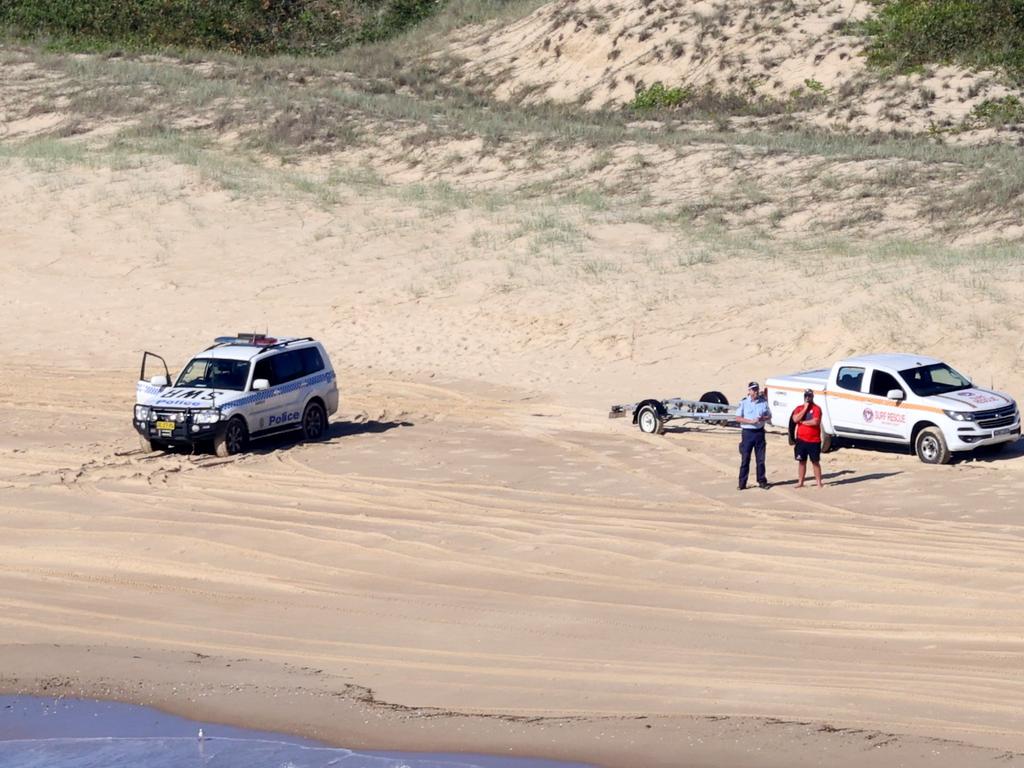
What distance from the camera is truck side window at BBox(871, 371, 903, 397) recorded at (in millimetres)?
23125

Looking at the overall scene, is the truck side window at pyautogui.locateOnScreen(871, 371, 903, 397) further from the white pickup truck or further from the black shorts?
the black shorts

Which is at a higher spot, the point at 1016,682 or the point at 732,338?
the point at 732,338

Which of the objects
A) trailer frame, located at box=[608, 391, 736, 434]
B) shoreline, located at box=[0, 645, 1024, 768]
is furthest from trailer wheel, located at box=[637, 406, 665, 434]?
shoreline, located at box=[0, 645, 1024, 768]

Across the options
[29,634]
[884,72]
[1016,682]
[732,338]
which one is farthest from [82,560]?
[884,72]

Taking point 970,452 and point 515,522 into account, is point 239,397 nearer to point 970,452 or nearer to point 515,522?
point 515,522

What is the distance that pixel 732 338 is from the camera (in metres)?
29.7

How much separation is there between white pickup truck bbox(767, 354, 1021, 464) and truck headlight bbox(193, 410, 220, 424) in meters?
7.91

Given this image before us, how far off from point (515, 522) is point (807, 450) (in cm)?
406

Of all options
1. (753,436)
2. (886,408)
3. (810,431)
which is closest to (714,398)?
(886,408)

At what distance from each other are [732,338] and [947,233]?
6920 mm

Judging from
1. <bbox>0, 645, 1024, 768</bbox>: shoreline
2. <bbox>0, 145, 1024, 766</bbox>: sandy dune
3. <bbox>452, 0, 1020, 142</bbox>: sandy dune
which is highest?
<bbox>452, 0, 1020, 142</bbox>: sandy dune

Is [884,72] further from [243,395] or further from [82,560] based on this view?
[82,560]

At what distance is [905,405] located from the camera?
22.8 meters

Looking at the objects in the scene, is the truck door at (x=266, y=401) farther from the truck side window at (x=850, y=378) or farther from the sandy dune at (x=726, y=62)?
the sandy dune at (x=726, y=62)
